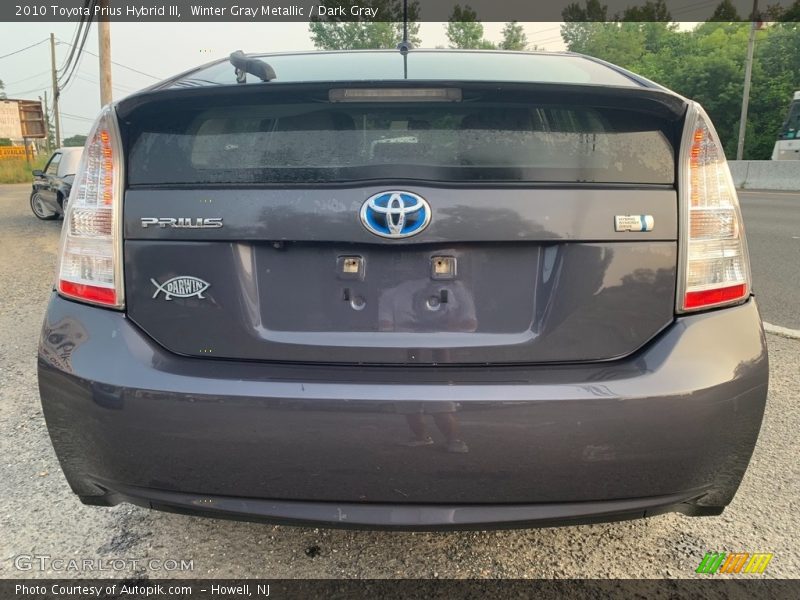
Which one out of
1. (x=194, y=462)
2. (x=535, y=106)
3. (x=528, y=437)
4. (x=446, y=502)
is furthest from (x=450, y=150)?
(x=194, y=462)

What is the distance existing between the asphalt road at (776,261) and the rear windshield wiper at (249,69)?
4355mm

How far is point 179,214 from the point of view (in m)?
1.60

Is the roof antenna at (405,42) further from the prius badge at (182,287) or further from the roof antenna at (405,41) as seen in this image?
the prius badge at (182,287)

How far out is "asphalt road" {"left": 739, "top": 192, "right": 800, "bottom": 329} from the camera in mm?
5074

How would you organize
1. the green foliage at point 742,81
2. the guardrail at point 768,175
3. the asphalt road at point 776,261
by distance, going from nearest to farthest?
the asphalt road at point 776,261, the guardrail at point 768,175, the green foliage at point 742,81

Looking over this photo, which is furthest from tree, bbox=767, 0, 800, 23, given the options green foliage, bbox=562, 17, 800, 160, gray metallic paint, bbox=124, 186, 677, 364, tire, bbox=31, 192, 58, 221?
gray metallic paint, bbox=124, 186, 677, 364

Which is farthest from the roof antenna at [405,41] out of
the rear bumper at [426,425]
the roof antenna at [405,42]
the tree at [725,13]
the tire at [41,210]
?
the tree at [725,13]

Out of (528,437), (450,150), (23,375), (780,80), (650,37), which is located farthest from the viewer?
(650,37)

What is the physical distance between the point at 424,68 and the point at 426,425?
3.81 ft

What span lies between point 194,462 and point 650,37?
8308cm

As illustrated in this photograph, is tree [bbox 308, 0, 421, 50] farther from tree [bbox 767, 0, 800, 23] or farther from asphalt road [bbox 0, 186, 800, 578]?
asphalt road [bbox 0, 186, 800, 578]

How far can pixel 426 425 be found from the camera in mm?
1493

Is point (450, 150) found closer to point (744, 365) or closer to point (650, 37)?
point (744, 365)

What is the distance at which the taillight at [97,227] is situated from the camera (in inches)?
65.3
